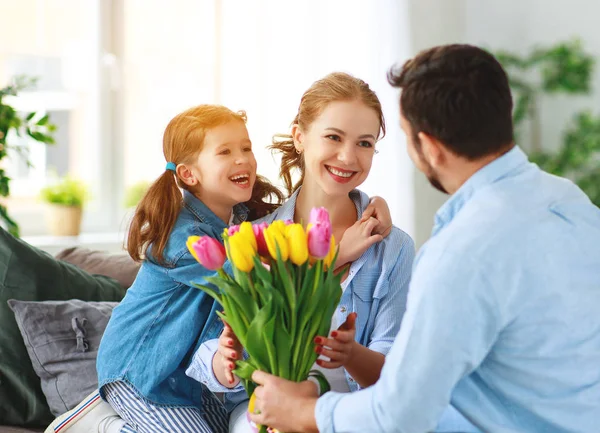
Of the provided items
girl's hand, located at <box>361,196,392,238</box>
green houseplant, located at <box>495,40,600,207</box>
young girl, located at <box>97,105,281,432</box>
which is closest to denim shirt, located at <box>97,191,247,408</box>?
young girl, located at <box>97,105,281,432</box>

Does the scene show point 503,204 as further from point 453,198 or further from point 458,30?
point 458,30

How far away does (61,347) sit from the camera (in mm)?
2383

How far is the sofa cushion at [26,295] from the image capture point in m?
2.37

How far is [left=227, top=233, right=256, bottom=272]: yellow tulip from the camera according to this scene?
1.45 meters

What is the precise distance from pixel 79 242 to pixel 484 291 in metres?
3.10

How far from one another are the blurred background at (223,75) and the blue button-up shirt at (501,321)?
9.76 feet

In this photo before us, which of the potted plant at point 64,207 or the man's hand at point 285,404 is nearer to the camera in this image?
the man's hand at point 285,404

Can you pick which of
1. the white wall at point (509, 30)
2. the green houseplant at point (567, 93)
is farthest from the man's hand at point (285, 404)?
the green houseplant at point (567, 93)

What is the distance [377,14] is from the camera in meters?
4.41

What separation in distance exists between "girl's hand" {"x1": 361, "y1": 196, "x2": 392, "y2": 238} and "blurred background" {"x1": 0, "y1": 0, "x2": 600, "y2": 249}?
2.29m

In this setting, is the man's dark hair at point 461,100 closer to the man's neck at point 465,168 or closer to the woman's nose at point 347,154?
the man's neck at point 465,168

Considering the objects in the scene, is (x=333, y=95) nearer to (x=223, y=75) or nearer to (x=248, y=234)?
(x=248, y=234)

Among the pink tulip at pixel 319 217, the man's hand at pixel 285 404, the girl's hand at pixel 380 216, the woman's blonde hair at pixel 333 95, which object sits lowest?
the man's hand at pixel 285 404

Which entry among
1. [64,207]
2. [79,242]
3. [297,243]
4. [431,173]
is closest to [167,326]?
[297,243]
